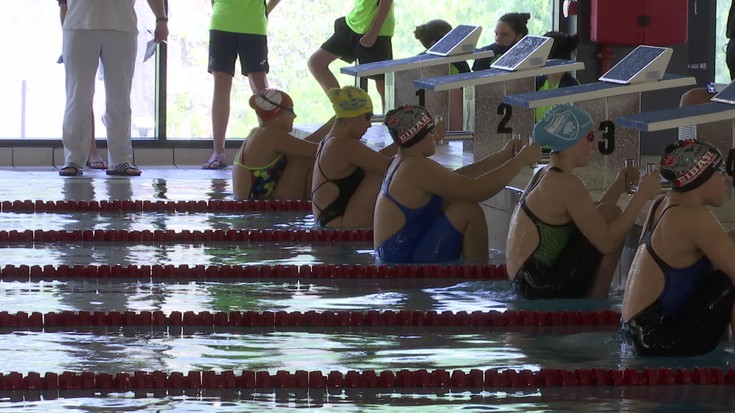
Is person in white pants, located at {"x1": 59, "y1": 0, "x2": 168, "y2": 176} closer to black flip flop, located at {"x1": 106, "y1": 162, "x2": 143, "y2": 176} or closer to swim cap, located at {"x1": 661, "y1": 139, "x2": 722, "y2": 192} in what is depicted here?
black flip flop, located at {"x1": 106, "y1": 162, "x2": 143, "y2": 176}

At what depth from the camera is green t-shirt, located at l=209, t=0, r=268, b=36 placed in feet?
37.4

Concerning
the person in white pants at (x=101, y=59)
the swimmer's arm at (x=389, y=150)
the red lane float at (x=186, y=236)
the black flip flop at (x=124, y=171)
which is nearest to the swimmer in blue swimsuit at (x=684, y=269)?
the red lane float at (x=186, y=236)

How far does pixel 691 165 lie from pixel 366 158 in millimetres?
3223

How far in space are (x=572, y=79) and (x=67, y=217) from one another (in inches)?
132

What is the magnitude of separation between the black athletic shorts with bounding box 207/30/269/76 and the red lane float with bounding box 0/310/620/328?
617cm

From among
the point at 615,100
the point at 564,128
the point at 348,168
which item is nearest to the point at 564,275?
the point at 564,128

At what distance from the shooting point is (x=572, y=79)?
912 centimetres

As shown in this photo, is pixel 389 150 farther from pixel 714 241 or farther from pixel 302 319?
pixel 714 241

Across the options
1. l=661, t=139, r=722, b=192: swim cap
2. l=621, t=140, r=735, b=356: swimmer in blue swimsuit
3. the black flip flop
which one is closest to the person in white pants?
the black flip flop

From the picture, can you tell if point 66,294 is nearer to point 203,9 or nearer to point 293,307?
point 293,307

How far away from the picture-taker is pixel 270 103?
868 cm

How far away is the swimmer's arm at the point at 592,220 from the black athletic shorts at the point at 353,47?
618cm

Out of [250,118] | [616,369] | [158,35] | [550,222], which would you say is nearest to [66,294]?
[550,222]

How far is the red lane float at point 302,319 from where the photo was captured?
535cm
